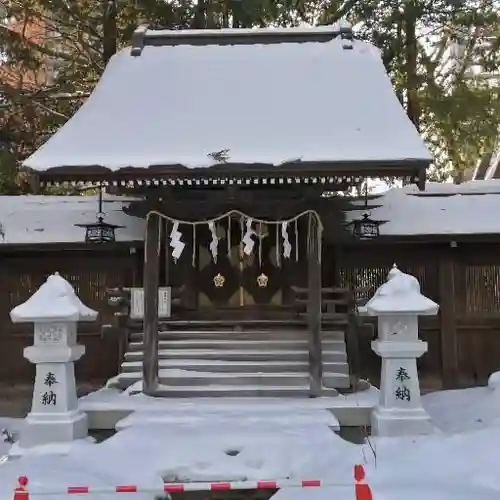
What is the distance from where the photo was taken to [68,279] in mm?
12273

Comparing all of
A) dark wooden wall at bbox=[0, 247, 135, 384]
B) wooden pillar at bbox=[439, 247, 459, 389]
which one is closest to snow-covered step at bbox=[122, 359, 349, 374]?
dark wooden wall at bbox=[0, 247, 135, 384]

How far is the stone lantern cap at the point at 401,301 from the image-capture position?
840 cm

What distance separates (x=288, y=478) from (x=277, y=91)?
22.7ft

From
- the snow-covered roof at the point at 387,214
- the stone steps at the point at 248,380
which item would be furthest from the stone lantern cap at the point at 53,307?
the snow-covered roof at the point at 387,214

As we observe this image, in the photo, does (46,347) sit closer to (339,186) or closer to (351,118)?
(339,186)

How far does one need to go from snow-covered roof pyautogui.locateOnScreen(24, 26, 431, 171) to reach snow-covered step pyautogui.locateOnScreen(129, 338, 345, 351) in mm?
3157

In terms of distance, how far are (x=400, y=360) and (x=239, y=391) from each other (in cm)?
249

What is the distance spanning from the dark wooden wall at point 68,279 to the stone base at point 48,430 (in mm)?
4025

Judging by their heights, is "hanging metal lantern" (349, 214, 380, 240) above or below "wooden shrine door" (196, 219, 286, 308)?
above

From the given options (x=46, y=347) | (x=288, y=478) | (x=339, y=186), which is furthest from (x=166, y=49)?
(x=288, y=478)

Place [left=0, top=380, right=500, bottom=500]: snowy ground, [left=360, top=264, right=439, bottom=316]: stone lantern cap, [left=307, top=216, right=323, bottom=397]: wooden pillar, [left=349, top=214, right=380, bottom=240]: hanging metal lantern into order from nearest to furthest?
[left=0, top=380, right=500, bottom=500]: snowy ground → [left=360, top=264, right=439, bottom=316]: stone lantern cap → [left=307, top=216, right=323, bottom=397]: wooden pillar → [left=349, top=214, right=380, bottom=240]: hanging metal lantern

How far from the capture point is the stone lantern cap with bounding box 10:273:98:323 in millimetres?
8289

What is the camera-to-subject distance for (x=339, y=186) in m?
10.0

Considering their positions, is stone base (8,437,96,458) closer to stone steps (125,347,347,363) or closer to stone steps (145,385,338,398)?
stone steps (145,385,338,398)
